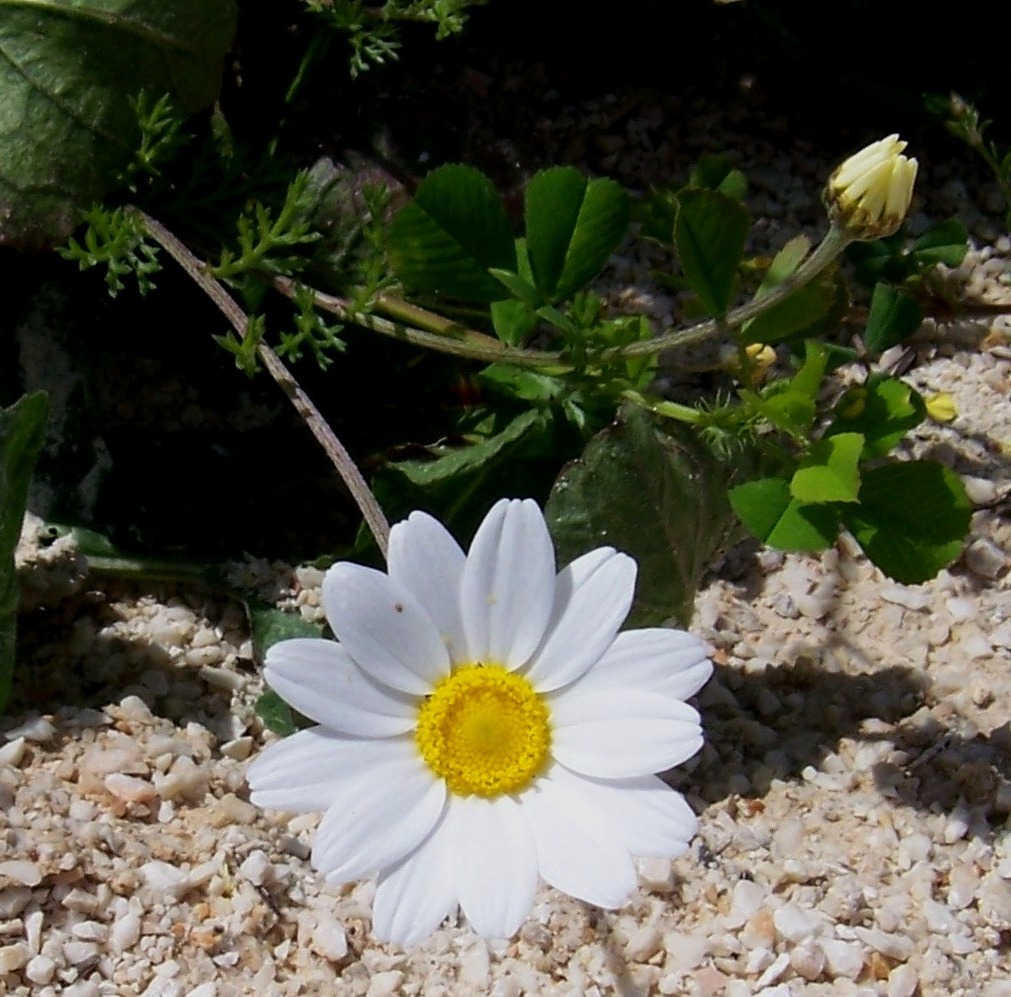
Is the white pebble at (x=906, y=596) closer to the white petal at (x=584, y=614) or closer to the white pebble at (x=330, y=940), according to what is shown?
the white petal at (x=584, y=614)

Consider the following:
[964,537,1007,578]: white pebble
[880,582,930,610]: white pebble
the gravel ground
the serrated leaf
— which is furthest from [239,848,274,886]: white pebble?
[964,537,1007,578]: white pebble

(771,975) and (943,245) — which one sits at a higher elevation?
(943,245)

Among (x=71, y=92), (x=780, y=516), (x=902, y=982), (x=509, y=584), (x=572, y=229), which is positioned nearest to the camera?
(x=509, y=584)

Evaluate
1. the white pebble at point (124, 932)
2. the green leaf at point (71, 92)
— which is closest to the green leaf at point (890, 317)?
the green leaf at point (71, 92)

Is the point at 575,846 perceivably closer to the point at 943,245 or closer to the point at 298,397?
the point at 298,397

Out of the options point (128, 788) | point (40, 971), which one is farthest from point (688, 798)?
point (40, 971)

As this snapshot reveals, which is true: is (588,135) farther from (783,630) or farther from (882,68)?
(783,630)

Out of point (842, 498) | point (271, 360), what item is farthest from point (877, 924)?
point (271, 360)
